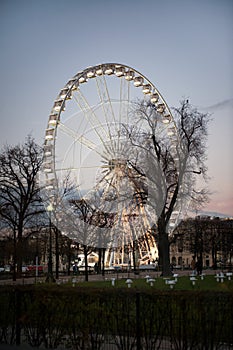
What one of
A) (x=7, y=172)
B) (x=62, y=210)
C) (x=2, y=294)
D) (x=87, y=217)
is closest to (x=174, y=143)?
(x=62, y=210)

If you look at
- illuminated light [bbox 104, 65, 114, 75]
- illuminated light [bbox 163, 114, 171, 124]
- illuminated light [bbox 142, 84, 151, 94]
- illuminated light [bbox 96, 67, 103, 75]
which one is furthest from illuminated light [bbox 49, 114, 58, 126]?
illuminated light [bbox 163, 114, 171, 124]

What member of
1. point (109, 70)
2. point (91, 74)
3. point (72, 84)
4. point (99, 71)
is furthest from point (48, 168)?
point (109, 70)

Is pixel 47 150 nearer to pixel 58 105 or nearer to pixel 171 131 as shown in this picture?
pixel 58 105

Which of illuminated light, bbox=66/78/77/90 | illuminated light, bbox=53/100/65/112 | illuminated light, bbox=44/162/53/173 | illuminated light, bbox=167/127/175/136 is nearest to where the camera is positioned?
illuminated light, bbox=44/162/53/173

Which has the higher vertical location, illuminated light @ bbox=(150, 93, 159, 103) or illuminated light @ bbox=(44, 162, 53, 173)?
illuminated light @ bbox=(150, 93, 159, 103)

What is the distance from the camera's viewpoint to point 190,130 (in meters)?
32.1

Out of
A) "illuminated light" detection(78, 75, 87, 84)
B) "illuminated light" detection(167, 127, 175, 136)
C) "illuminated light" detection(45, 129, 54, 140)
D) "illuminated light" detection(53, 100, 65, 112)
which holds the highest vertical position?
"illuminated light" detection(78, 75, 87, 84)

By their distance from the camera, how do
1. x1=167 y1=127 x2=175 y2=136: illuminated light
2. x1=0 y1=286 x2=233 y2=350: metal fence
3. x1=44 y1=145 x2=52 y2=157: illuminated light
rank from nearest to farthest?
x1=0 y1=286 x2=233 y2=350: metal fence → x1=44 y1=145 x2=52 y2=157: illuminated light → x1=167 y1=127 x2=175 y2=136: illuminated light

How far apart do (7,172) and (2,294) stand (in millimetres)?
29914

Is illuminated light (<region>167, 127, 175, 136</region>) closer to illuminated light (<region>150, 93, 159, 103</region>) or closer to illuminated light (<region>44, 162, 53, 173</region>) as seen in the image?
illuminated light (<region>150, 93, 159, 103</region>)

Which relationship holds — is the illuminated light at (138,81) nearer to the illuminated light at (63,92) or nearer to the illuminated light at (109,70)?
the illuminated light at (109,70)

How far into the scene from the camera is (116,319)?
9.05 meters

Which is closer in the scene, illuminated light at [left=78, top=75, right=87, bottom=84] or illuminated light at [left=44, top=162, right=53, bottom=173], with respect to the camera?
illuminated light at [left=44, top=162, right=53, bottom=173]

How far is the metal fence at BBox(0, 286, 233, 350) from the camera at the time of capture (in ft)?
27.4
